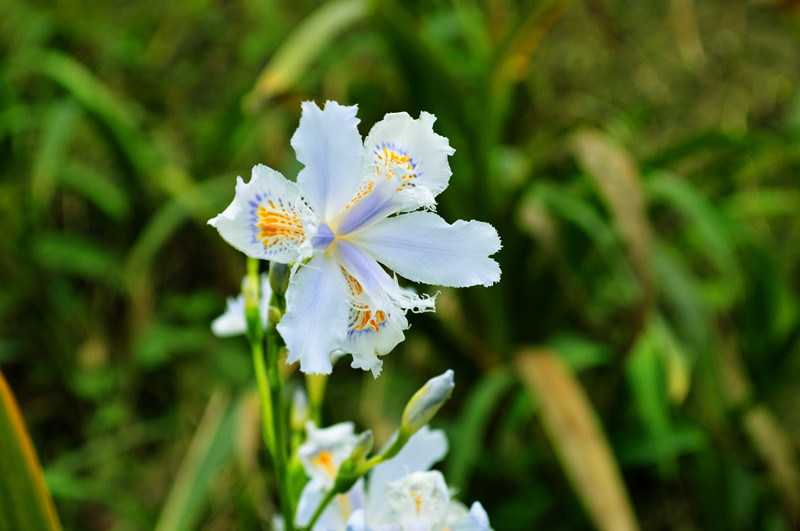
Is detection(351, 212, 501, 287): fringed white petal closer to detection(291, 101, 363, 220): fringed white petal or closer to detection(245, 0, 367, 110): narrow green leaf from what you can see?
detection(291, 101, 363, 220): fringed white petal

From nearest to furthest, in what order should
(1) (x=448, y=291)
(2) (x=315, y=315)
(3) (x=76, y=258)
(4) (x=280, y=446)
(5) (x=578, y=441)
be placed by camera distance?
(2) (x=315, y=315) → (4) (x=280, y=446) → (5) (x=578, y=441) → (1) (x=448, y=291) → (3) (x=76, y=258)

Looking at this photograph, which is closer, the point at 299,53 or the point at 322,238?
the point at 322,238

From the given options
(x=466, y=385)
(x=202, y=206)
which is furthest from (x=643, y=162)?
(x=202, y=206)

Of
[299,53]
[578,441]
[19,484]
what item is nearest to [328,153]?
[19,484]

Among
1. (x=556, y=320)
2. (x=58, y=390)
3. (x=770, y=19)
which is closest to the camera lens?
(x=556, y=320)

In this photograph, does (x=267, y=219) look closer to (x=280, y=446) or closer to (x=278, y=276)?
(x=278, y=276)

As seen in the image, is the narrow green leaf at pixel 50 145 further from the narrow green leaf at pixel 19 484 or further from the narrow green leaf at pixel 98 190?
the narrow green leaf at pixel 19 484

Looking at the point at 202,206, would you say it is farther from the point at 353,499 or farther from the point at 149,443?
the point at 353,499
